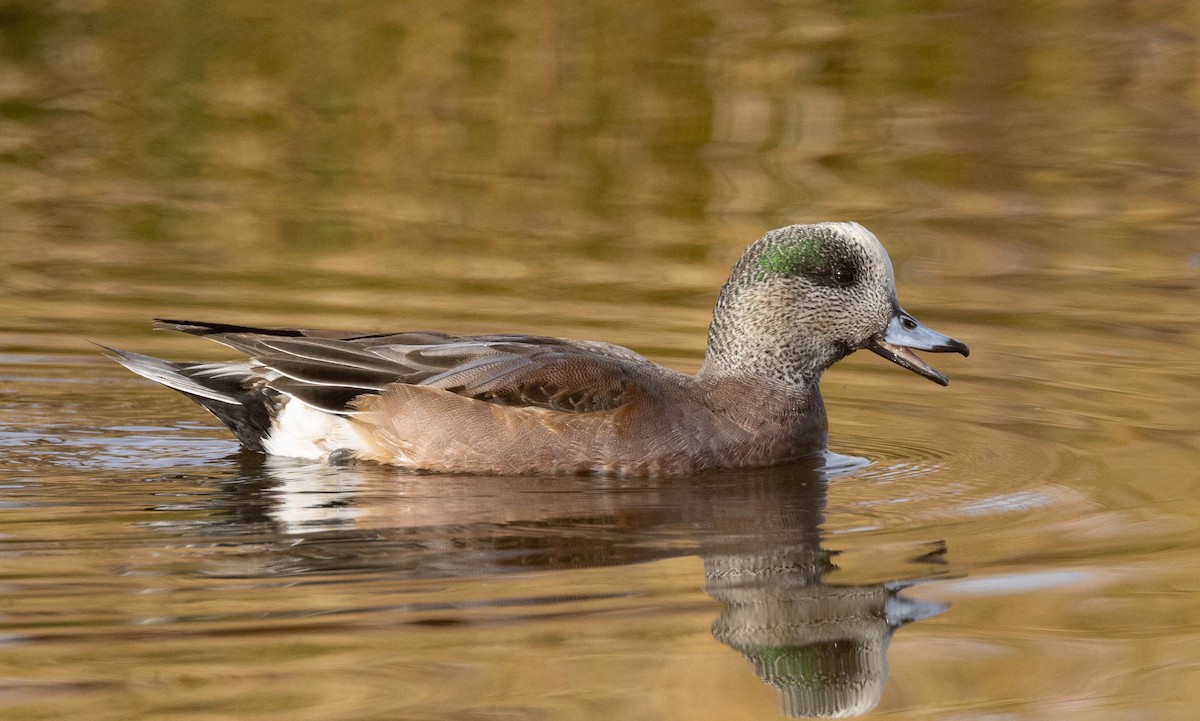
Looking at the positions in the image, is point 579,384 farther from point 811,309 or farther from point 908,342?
point 908,342

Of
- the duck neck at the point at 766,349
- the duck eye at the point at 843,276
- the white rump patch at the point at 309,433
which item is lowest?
the white rump patch at the point at 309,433

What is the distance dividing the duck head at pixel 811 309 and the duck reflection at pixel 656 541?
1.39 feet

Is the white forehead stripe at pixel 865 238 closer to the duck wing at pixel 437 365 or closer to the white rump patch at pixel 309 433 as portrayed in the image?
the duck wing at pixel 437 365

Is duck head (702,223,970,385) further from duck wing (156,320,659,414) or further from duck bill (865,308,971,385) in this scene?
duck wing (156,320,659,414)

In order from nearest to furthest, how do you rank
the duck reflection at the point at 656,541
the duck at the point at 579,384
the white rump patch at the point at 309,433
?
the duck reflection at the point at 656,541 < the duck at the point at 579,384 < the white rump patch at the point at 309,433

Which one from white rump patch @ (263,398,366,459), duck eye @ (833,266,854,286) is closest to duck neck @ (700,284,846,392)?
duck eye @ (833,266,854,286)

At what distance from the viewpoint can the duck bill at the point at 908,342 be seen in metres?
6.30

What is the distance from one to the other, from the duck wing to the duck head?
39 cm

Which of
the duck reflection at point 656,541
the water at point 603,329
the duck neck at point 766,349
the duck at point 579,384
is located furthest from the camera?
the duck neck at point 766,349

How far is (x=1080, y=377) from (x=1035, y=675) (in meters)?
3.65

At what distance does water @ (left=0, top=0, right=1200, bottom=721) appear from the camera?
164 inches

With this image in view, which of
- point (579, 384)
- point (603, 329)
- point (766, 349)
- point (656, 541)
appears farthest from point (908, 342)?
point (603, 329)

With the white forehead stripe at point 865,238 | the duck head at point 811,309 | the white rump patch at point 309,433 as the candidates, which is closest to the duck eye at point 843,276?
the duck head at point 811,309

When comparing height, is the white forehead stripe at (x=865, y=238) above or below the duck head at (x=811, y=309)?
above
